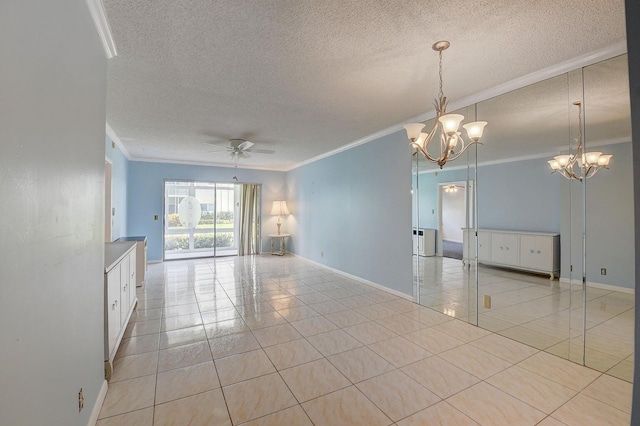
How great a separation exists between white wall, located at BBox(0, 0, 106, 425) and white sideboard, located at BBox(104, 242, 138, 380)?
416 millimetres

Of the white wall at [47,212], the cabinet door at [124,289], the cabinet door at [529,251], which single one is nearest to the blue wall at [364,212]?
the cabinet door at [529,251]

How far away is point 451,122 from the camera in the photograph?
86.7 inches

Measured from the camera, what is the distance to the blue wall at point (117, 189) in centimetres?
455

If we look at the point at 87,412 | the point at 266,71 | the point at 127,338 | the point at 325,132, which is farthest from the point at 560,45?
the point at 127,338

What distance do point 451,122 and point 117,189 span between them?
5533mm

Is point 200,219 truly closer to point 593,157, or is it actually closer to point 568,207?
point 568,207

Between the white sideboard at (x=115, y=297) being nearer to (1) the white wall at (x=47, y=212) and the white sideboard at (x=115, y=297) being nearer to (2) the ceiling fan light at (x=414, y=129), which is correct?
(1) the white wall at (x=47, y=212)

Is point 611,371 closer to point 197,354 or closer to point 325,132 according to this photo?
point 197,354

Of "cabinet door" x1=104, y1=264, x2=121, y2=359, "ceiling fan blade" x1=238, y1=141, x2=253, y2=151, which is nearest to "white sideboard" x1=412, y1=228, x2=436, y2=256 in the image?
"ceiling fan blade" x1=238, y1=141, x2=253, y2=151

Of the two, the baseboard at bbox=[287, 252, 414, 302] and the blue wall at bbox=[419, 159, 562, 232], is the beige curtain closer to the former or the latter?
the baseboard at bbox=[287, 252, 414, 302]

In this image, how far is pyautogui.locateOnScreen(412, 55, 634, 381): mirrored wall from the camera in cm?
233

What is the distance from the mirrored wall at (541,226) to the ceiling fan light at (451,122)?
122 cm

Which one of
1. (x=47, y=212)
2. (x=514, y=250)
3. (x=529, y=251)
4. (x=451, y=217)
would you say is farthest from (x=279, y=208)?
(x=47, y=212)

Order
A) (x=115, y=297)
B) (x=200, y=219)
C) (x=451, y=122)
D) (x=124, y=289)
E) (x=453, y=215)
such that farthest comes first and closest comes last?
(x=200, y=219), (x=453, y=215), (x=124, y=289), (x=115, y=297), (x=451, y=122)
